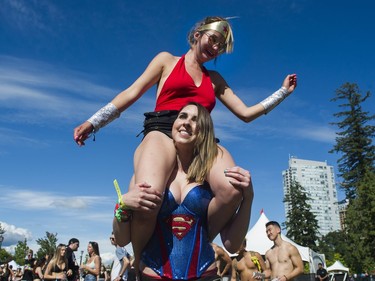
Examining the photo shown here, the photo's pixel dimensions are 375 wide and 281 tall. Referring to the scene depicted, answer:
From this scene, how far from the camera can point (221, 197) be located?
8.57 feet

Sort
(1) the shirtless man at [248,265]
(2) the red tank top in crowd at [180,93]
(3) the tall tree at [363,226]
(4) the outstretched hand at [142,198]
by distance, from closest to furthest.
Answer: (4) the outstretched hand at [142,198] < (2) the red tank top in crowd at [180,93] < (1) the shirtless man at [248,265] < (3) the tall tree at [363,226]

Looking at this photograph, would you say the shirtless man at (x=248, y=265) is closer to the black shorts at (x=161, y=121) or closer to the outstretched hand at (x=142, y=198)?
the black shorts at (x=161, y=121)

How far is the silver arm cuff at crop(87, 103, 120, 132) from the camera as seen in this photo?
2893mm

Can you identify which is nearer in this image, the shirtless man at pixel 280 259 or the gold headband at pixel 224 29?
the gold headband at pixel 224 29

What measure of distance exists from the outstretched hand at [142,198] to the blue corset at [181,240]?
0.24 m

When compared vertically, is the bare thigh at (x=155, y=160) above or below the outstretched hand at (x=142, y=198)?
above

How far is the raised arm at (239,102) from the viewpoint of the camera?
3.41 metres

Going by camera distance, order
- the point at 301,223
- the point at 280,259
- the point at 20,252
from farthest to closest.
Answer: the point at 301,223 → the point at 20,252 → the point at 280,259

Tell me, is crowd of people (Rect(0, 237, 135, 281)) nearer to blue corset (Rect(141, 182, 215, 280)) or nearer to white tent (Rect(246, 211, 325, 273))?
blue corset (Rect(141, 182, 215, 280))

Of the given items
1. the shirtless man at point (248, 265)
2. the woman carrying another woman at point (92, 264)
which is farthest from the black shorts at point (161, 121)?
the woman carrying another woman at point (92, 264)

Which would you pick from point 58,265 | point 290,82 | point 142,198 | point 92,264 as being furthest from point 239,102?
point 92,264

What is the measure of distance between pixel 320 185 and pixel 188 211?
200 metres

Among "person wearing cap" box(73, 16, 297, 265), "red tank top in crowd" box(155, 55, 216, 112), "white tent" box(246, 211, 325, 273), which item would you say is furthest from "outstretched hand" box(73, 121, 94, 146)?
"white tent" box(246, 211, 325, 273)

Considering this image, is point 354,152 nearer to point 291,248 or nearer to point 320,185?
point 291,248
